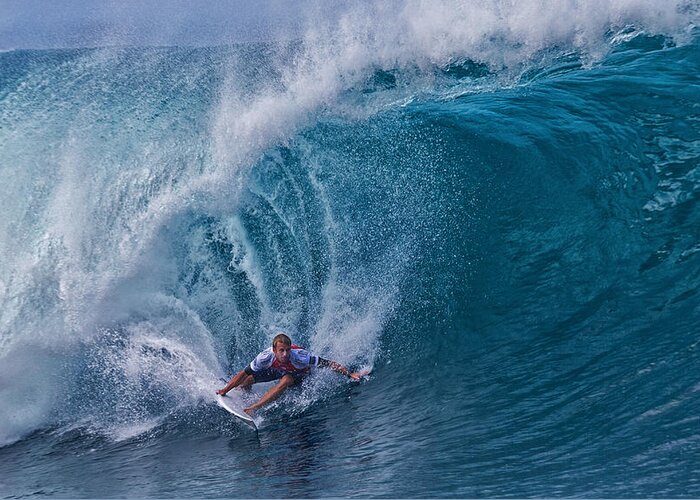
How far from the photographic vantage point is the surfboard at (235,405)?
8125mm

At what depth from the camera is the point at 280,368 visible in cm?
878

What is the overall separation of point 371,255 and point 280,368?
2446 mm

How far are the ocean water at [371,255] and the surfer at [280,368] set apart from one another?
18 centimetres

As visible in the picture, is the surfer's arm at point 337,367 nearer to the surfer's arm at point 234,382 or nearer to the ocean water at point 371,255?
the ocean water at point 371,255

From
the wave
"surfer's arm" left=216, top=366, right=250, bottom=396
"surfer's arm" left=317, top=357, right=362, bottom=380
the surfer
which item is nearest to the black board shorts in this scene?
the surfer

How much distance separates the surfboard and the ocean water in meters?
0.21

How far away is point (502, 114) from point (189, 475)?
8.16m

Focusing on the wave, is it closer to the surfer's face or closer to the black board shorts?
the black board shorts

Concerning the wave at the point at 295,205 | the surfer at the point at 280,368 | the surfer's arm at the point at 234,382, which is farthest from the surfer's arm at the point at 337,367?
the surfer's arm at the point at 234,382

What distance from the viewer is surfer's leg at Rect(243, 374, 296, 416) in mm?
8469

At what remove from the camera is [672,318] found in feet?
25.8

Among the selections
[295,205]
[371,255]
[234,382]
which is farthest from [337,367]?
[295,205]

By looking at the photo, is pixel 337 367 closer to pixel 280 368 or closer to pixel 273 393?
pixel 280 368

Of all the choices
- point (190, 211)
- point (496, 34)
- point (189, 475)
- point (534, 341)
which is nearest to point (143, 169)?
point (190, 211)
